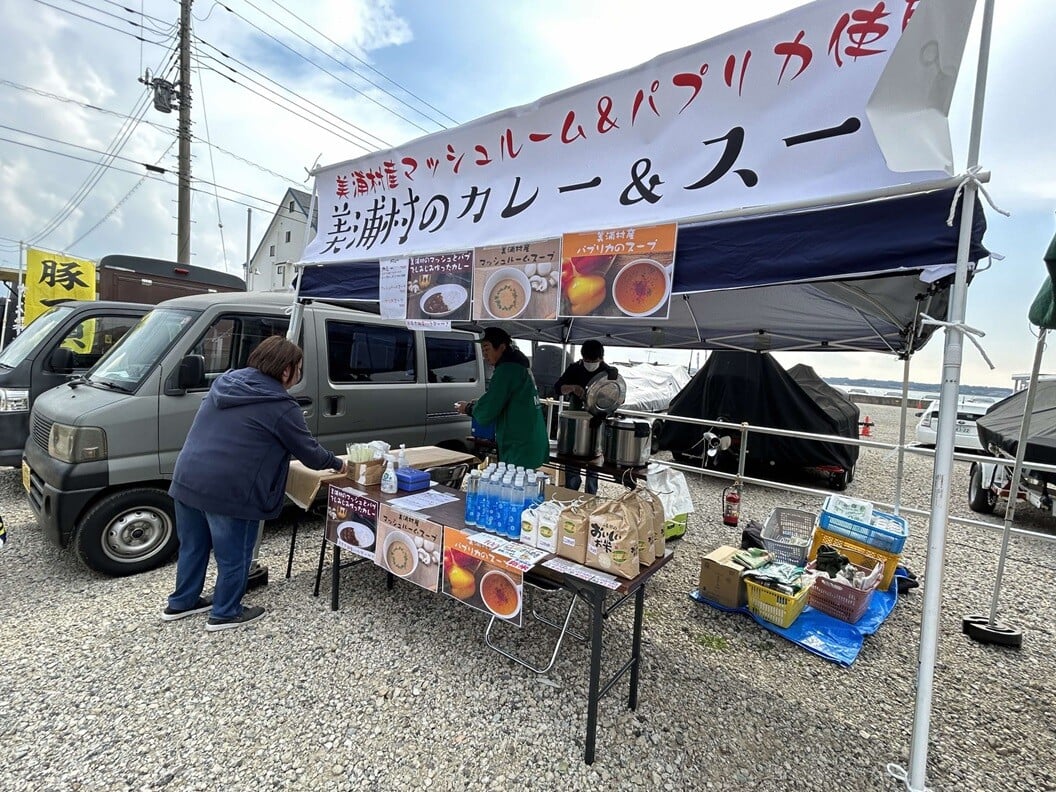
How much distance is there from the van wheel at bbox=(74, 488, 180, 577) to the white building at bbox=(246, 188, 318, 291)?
21041mm

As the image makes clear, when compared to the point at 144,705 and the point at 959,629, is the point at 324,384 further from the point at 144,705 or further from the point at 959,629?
the point at 959,629

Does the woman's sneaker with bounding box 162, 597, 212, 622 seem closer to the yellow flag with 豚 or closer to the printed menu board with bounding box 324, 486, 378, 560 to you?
the printed menu board with bounding box 324, 486, 378, 560

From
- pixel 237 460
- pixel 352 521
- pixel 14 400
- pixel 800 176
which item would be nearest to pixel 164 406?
pixel 237 460

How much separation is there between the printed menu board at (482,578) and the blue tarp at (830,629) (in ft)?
6.20

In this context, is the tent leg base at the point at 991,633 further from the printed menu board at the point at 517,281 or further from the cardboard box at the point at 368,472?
the cardboard box at the point at 368,472

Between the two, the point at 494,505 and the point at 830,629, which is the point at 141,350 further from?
the point at 830,629

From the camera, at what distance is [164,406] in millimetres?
3336

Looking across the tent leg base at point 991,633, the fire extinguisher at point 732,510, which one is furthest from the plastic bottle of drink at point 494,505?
the fire extinguisher at point 732,510

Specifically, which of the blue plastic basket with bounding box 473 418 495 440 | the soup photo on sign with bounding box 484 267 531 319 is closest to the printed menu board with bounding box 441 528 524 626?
the soup photo on sign with bounding box 484 267 531 319

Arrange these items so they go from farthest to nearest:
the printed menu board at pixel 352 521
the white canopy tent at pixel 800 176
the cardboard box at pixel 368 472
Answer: the cardboard box at pixel 368 472, the printed menu board at pixel 352 521, the white canopy tent at pixel 800 176

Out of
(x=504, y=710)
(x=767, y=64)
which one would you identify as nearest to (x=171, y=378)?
(x=504, y=710)

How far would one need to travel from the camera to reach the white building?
2314 cm

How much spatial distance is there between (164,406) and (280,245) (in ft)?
83.1

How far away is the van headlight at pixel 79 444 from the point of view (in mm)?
3002
